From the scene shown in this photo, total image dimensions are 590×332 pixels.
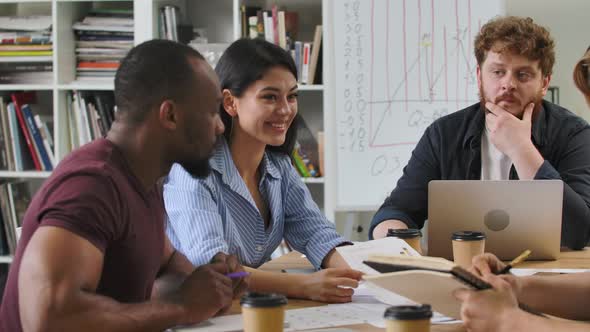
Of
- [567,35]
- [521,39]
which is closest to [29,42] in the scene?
[521,39]

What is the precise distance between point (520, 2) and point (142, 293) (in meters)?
2.75

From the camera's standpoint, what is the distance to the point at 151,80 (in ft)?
4.86

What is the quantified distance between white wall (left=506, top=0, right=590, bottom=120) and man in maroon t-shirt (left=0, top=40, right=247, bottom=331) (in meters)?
2.50

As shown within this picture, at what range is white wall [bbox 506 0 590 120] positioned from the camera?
366 centimetres

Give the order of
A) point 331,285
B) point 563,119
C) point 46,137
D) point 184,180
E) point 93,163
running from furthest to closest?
point 46,137, point 563,119, point 184,180, point 331,285, point 93,163

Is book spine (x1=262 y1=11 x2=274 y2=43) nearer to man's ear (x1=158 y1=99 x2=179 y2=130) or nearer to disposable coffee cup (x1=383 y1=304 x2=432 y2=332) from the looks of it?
man's ear (x1=158 y1=99 x2=179 y2=130)

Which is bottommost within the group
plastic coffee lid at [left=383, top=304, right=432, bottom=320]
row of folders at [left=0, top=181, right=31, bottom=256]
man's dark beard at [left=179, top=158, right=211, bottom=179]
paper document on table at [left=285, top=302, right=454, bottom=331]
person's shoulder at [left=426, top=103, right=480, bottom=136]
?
row of folders at [left=0, top=181, right=31, bottom=256]

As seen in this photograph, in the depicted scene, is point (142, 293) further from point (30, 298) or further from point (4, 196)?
point (4, 196)

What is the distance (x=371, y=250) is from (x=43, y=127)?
2390 millimetres

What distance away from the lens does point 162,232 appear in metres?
1.61

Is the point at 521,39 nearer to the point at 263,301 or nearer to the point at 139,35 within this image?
the point at 263,301

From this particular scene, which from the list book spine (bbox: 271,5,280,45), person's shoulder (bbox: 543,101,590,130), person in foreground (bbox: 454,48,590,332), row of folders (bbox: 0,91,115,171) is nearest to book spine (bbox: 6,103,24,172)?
row of folders (bbox: 0,91,115,171)

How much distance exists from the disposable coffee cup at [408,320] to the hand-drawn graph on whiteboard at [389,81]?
2508mm

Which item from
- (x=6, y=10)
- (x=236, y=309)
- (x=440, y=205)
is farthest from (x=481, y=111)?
(x=6, y=10)
